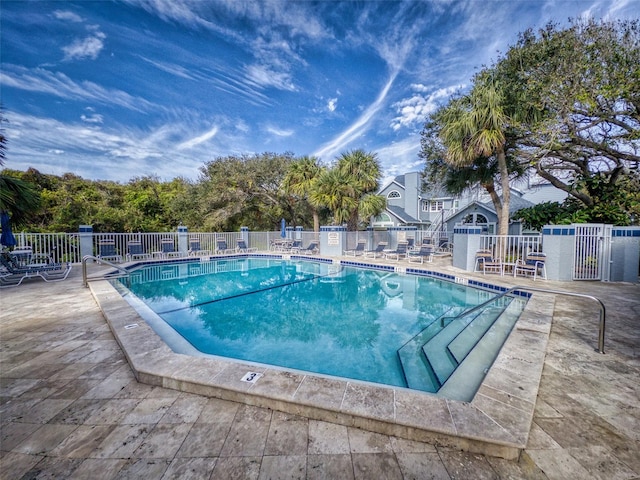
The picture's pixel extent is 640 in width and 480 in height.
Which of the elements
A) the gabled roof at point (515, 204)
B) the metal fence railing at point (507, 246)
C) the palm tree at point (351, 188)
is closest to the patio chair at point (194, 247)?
the palm tree at point (351, 188)

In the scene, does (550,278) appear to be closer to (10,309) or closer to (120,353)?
(120,353)

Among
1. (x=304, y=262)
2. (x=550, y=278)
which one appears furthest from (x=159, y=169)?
(x=550, y=278)

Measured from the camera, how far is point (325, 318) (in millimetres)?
5781

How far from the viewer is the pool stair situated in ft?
11.1

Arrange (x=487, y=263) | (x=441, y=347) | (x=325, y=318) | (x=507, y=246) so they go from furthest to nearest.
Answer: (x=507, y=246)
(x=487, y=263)
(x=325, y=318)
(x=441, y=347)

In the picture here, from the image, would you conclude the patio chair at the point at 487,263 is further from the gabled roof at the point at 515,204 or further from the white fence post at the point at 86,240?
the white fence post at the point at 86,240

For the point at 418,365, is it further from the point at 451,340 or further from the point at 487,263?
the point at 487,263

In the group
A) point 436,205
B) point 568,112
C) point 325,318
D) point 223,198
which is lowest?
point 325,318

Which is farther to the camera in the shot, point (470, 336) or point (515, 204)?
point (515, 204)

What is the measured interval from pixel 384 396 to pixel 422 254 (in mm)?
10051

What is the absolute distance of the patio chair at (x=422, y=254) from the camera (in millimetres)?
11318

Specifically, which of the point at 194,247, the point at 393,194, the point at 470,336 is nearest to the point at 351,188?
the point at 194,247

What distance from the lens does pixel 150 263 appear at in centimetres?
1177

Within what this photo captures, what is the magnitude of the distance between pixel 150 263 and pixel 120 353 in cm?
997
